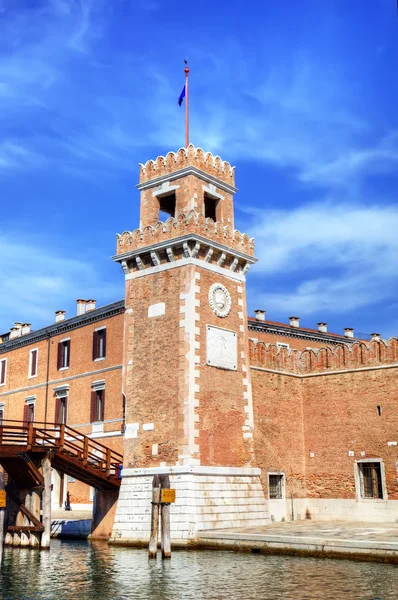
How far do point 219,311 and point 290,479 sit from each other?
7.13 m

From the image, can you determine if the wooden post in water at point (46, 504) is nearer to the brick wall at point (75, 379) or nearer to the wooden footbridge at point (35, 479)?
the wooden footbridge at point (35, 479)

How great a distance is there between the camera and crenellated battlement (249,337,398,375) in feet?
89.1

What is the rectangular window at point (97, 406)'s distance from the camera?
32.7 m

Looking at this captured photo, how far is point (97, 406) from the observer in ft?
108

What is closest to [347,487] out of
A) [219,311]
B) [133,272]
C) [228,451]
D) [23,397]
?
[228,451]

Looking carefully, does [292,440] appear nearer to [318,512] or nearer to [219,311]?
[318,512]

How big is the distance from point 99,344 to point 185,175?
34.8 feet

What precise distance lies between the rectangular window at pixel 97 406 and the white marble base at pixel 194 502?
26.3 ft

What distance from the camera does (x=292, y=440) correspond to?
1120 inches

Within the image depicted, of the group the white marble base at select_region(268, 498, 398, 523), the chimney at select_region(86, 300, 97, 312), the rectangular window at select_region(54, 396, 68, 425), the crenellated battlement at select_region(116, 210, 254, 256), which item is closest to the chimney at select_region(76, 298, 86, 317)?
the chimney at select_region(86, 300, 97, 312)

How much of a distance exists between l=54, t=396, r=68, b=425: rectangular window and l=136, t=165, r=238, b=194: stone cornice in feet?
40.4

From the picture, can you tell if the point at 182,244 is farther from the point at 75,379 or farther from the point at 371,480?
the point at 75,379

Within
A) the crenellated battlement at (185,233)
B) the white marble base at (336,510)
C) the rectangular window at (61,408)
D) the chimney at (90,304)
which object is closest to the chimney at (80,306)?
the chimney at (90,304)

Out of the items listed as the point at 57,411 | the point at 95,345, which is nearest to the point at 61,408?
the point at 57,411
